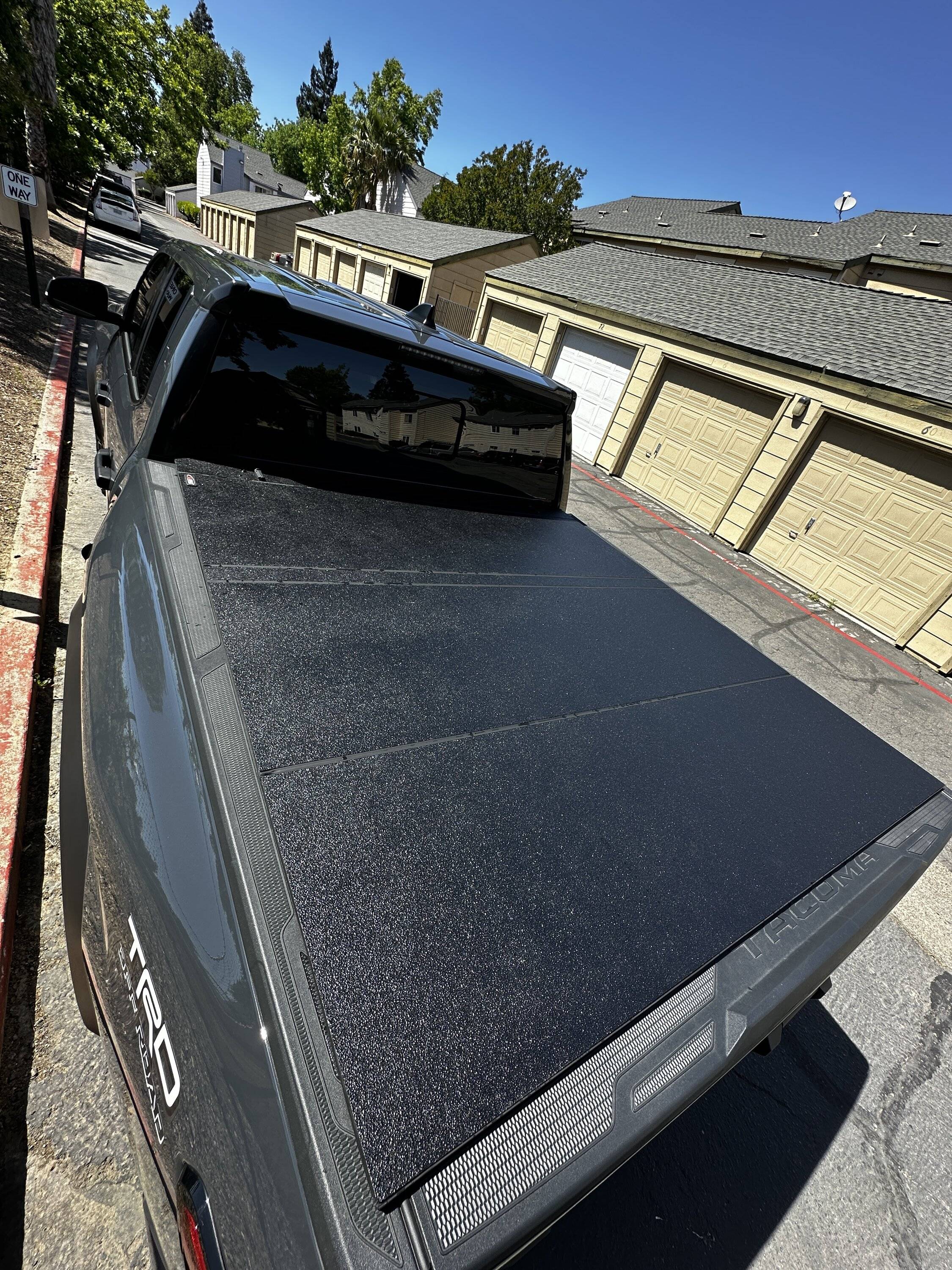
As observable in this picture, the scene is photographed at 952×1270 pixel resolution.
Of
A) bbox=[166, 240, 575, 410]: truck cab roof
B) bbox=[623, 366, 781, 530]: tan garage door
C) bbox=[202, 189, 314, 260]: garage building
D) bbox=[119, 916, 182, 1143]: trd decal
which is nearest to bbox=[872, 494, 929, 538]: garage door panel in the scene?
bbox=[623, 366, 781, 530]: tan garage door

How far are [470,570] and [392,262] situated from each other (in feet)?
71.8

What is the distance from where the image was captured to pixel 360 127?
40531 mm

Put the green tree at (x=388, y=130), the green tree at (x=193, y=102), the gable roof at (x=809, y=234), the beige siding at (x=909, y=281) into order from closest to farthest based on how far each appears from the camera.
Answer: the beige siding at (x=909, y=281), the gable roof at (x=809, y=234), the green tree at (x=193, y=102), the green tree at (x=388, y=130)

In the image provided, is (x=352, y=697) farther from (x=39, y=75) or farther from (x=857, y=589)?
(x=39, y=75)

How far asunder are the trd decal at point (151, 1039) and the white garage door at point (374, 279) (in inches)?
937

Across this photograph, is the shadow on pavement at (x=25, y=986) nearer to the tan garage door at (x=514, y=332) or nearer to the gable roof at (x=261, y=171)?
the tan garage door at (x=514, y=332)

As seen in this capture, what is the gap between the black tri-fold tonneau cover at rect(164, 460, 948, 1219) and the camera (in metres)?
0.98

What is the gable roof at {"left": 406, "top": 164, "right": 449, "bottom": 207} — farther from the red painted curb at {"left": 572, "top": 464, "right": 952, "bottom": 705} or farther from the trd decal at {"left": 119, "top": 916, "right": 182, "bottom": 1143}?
the trd decal at {"left": 119, "top": 916, "right": 182, "bottom": 1143}

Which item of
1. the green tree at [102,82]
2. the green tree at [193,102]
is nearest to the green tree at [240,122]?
the green tree at [193,102]

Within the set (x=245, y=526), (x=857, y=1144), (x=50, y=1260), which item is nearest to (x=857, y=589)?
(x=857, y=1144)

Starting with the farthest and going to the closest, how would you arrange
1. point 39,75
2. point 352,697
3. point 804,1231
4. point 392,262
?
point 392,262
point 39,75
point 804,1231
point 352,697

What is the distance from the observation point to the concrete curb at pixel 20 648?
7.16ft

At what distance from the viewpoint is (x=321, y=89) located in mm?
79312

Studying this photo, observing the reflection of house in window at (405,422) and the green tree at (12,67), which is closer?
the reflection of house in window at (405,422)
